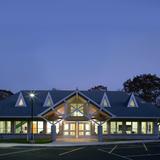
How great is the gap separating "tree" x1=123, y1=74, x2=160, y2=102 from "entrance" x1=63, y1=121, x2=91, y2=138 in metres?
40.8

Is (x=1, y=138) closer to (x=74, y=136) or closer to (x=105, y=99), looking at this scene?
(x=74, y=136)

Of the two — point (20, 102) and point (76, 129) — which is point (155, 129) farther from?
point (20, 102)

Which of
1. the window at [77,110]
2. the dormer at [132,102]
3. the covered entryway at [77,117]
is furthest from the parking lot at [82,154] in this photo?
the dormer at [132,102]

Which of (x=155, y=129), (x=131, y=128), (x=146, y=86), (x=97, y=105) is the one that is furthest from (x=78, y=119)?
(x=146, y=86)

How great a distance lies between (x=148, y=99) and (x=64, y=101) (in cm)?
4439

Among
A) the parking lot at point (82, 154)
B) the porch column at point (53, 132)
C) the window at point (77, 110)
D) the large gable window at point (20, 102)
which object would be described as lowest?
the parking lot at point (82, 154)

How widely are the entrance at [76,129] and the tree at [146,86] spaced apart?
40.8 meters

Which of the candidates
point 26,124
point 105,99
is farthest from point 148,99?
point 26,124

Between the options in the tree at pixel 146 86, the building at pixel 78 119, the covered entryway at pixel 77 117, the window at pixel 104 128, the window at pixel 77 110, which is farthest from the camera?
the tree at pixel 146 86

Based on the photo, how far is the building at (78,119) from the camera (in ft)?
172

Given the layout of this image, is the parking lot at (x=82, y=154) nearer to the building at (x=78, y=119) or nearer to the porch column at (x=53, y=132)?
the porch column at (x=53, y=132)

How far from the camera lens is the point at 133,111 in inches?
2213

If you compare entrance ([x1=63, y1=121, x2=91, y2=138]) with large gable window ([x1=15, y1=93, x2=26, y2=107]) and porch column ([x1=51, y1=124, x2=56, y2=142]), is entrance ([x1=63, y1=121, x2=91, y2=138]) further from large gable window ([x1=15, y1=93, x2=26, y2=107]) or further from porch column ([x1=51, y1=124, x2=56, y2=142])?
Result: large gable window ([x1=15, y1=93, x2=26, y2=107])

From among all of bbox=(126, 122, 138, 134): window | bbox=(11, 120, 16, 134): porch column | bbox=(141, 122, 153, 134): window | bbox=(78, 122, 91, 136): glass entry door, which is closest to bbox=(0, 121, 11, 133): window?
bbox=(11, 120, 16, 134): porch column
